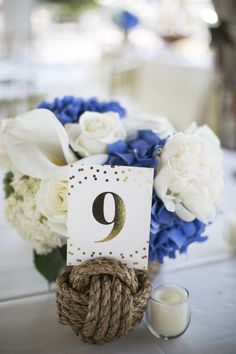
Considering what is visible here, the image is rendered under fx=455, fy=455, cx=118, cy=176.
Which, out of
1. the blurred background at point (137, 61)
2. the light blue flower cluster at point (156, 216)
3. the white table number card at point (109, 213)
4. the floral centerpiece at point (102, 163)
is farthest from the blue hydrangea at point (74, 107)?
the blurred background at point (137, 61)

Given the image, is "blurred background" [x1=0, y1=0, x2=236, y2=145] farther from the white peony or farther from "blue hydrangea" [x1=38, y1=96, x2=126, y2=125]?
the white peony

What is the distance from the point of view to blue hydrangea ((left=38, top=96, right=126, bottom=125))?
88 centimetres

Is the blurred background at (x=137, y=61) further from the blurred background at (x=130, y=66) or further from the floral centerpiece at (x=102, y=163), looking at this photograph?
the floral centerpiece at (x=102, y=163)

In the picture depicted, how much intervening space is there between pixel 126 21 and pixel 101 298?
4.20 meters

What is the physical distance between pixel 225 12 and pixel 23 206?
2125 mm

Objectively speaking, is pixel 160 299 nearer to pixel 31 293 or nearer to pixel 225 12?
pixel 31 293

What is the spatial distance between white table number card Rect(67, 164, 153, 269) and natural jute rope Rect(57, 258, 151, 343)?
3 cm

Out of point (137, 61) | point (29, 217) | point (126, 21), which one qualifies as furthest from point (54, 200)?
point (126, 21)

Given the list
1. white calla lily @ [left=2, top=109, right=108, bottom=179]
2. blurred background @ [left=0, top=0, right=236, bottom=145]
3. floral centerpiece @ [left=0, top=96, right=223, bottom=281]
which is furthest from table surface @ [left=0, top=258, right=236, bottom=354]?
blurred background @ [left=0, top=0, right=236, bottom=145]

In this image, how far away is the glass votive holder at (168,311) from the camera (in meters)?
0.70

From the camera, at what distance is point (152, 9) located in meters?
5.54

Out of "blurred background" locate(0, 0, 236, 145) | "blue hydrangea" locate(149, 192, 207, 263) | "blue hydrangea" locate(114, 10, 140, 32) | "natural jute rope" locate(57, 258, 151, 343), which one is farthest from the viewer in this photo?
"blue hydrangea" locate(114, 10, 140, 32)

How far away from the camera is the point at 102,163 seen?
2.50 feet

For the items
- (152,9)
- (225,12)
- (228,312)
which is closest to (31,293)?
(228,312)
